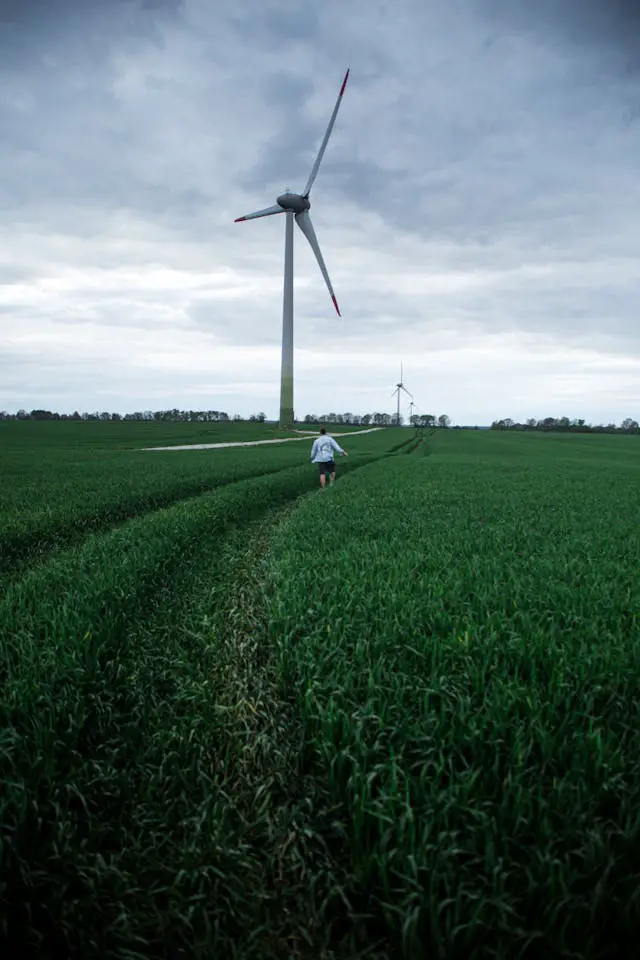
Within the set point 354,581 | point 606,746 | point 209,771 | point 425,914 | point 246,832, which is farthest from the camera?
point 354,581

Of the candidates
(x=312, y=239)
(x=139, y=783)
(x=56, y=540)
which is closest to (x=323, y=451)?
(x=56, y=540)

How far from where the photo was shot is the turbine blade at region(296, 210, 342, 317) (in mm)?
58750

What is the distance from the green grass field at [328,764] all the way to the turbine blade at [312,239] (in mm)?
57709

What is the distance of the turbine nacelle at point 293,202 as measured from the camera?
220ft

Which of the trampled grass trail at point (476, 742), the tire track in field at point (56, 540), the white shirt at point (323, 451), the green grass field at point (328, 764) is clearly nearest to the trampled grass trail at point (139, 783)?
the green grass field at point (328, 764)

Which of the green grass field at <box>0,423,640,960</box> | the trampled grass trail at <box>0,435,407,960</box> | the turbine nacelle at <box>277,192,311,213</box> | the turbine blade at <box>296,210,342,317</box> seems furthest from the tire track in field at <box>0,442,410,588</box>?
the turbine nacelle at <box>277,192,311,213</box>

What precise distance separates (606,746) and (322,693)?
2140 millimetres

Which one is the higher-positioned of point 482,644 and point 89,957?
point 482,644

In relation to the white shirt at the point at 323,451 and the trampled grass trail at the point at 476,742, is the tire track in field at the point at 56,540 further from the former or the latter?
the white shirt at the point at 323,451

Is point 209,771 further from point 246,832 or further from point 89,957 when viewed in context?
point 89,957

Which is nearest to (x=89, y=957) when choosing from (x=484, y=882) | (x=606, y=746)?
(x=484, y=882)

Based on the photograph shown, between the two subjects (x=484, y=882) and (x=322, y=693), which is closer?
(x=484, y=882)

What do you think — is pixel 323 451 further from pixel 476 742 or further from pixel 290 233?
pixel 290 233

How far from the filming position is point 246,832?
10.8ft
